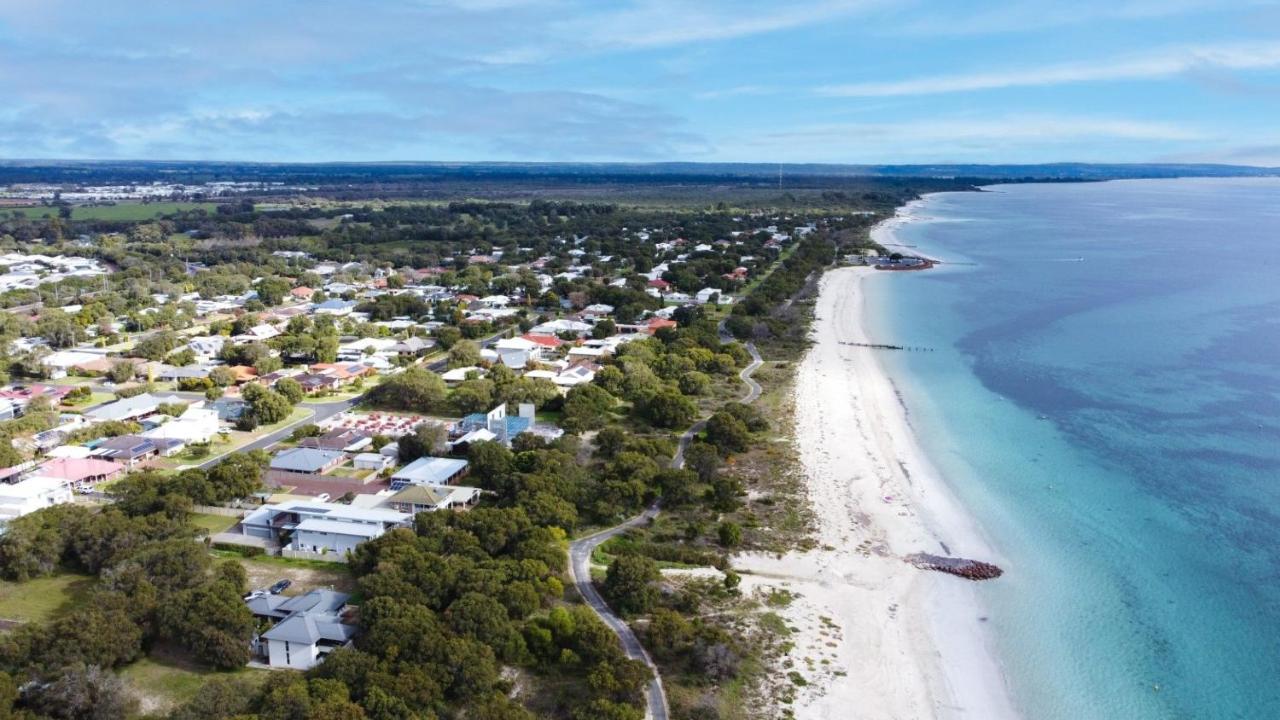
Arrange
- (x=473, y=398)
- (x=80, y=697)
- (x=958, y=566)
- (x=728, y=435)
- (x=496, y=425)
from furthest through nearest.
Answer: (x=473, y=398)
(x=496, y=425)
(x=728, y=435)
(x=958, y=566)
(x=80, y=697)

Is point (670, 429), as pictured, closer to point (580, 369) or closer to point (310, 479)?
point (580, 369)

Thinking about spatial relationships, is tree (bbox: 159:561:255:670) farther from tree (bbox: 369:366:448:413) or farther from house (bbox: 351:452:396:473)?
tree (bbox: 369:366:448:413)

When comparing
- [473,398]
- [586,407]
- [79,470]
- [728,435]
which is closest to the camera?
[79,470]

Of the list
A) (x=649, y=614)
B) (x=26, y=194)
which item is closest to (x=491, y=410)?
(x=649, y=614)

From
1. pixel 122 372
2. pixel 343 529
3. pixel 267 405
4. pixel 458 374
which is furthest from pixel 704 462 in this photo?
pixel 122 372

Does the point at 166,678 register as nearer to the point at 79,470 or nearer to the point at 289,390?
the point at 79,470

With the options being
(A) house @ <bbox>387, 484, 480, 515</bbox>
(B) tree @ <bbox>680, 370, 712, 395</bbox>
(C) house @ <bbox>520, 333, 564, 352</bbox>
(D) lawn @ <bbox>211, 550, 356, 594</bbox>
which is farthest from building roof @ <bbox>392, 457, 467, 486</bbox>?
(C) house @ <bbox>520, 333, 564, 352</bbox>

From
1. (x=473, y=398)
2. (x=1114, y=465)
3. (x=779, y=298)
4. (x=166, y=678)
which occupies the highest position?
(x=779, y=298)
